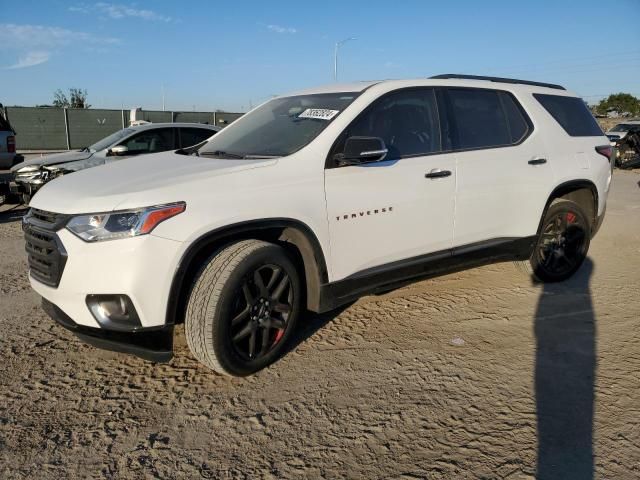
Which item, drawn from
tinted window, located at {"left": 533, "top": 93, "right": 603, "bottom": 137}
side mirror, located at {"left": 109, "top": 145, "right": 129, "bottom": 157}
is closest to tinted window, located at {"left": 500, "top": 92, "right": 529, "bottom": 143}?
tinted window, located at {"left": 533, "top": 93, "right": 603, "bottom": 137}

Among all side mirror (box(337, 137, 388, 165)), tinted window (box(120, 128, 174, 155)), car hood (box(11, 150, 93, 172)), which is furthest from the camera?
tinted window (box(120, 128, 174, 155))

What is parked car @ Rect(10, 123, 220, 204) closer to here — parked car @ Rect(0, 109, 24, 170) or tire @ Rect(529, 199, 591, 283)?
parked car @ Rect(0, 109, 24, 170)

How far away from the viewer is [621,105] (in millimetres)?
52406

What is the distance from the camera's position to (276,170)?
3.09m

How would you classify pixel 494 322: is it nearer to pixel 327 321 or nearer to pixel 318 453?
pixel 327 321

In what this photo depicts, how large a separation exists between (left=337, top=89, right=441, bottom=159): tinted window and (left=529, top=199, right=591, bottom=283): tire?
1582mm

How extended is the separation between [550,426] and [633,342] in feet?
4.83

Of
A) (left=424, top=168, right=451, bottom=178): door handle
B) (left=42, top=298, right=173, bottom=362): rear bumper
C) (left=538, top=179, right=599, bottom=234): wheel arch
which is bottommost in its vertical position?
(left=42, top=298, right=173, bottom=362): rear bumper

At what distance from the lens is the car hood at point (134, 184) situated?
8.94ft

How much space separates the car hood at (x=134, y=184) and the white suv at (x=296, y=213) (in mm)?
14

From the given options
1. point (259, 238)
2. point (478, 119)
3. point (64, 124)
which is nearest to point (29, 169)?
point (259, 238)

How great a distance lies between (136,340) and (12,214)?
7.18 m

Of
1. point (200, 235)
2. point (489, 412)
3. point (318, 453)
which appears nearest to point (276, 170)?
point (200, 235)

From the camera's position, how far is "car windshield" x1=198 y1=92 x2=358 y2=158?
3469 millimetres
